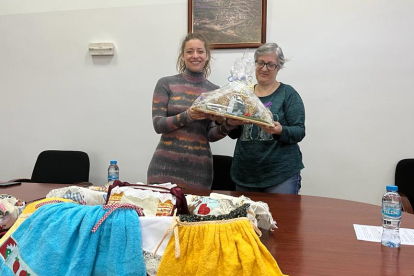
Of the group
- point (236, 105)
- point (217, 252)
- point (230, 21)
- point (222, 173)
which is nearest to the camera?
point (217, 252)

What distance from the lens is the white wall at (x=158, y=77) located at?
256 cm

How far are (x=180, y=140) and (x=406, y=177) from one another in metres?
1.80

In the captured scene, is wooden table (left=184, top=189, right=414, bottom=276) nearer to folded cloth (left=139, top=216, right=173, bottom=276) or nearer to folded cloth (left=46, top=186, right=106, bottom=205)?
folded cloth (left=139, top=216, right=173, bottom=276)

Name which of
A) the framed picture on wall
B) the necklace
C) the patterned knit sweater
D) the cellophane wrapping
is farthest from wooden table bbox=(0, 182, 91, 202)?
the framed picture on wall

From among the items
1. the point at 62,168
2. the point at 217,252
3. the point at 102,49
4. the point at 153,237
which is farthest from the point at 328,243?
the point at 102,49

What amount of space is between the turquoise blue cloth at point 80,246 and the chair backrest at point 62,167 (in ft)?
6.91

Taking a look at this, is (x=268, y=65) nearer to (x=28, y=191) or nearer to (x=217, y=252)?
(x=217, y=252)

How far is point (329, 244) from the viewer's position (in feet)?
3.39

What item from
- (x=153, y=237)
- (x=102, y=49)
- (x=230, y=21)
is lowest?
(x=153, y=237)

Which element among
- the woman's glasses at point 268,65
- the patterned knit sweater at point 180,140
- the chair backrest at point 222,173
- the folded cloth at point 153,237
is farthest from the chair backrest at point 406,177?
the folded cloth at point 153,237

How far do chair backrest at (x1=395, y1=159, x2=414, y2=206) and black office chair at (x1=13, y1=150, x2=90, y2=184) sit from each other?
261 centimetres

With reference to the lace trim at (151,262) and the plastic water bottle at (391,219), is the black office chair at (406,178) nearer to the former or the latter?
the plastic water bottle at (391,219)

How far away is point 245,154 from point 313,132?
1.08 metres

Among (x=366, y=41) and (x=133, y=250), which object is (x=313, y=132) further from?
(x=133, y=250)
